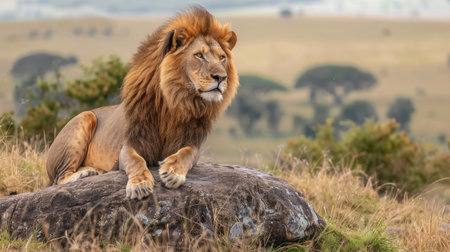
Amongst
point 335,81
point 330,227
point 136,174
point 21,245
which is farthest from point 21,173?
point 335,81

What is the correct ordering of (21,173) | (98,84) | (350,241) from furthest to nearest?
(98,84) < (21,173) < (350,241)

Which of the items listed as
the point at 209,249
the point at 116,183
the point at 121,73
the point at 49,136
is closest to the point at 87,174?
the point at 116,183

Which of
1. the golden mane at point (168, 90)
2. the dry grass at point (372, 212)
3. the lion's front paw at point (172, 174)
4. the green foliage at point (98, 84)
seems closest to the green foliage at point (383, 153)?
the dry grass at point (372, 212)

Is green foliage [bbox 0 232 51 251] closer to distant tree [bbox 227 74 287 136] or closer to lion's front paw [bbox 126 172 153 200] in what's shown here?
lion's front paw [bbox 126 172 153 200]

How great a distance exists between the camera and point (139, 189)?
559 centimetres

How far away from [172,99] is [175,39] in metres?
0.58

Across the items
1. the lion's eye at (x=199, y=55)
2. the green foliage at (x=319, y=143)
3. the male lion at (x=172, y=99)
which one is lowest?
the green foliage at (x=319, y=143)

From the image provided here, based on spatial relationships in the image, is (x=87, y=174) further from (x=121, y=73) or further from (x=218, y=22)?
(x=121, y=73)

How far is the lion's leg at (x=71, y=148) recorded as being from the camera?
698cm

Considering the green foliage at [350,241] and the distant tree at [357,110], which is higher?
the green foliage at [350,241]

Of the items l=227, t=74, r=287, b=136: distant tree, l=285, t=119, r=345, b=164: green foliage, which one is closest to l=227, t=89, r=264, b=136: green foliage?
l=227, t=74, r=287, b=136: distant tree

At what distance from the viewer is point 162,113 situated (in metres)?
6.22

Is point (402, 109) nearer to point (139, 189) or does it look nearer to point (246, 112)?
point (246, 112)

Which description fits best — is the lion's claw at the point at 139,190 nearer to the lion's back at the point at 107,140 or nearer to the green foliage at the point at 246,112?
the lion's back at the point at 107,140
